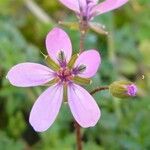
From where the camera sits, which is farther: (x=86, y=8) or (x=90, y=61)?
(x=86, y=8)

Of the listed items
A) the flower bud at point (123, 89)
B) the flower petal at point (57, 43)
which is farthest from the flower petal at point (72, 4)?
the flower bud at point (123, 89)

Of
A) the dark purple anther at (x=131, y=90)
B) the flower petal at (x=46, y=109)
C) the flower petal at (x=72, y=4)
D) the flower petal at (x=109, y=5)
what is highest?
the flower petal at (x=72, y=4)

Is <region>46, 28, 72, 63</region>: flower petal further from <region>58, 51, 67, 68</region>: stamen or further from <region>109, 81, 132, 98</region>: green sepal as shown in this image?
<region>109, 81, 132, 98</region>: green sepal

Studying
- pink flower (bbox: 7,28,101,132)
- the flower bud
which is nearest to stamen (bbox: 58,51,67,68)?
pink flower (bbox: 7,28,101,132)

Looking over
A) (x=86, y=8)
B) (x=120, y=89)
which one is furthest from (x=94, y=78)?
(x=120, y=89)

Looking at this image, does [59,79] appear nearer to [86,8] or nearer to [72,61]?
[72,61]

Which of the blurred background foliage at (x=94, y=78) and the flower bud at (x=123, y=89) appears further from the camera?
the blurred background foliage at (x=94, y=78)

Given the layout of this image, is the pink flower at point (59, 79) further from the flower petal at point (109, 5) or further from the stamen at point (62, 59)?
the flower petal at point (109, 5)
